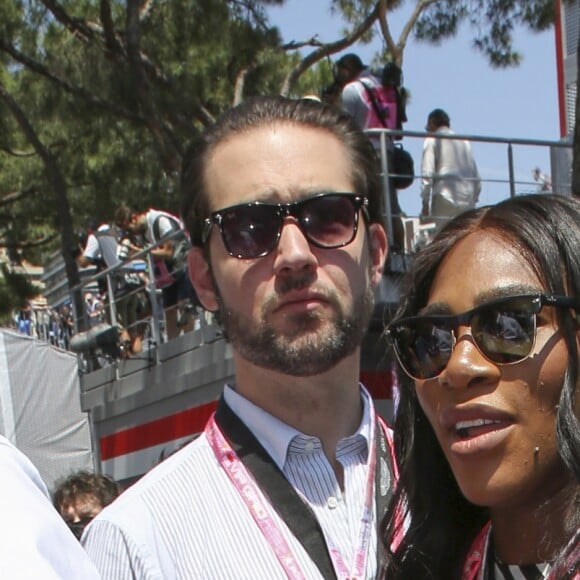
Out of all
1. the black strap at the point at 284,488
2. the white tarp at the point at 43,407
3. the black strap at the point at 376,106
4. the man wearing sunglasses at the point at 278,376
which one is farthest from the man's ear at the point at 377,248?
the white tarp at the point at 43,407

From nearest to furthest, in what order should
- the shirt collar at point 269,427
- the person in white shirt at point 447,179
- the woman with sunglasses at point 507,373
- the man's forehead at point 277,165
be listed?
the woman with sunglasses at point 507,373, the shirt collar at point 269,427, the man's forehead at point 277,165, the person in white shirt at point 447,179

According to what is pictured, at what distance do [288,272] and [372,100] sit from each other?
626 centimetres

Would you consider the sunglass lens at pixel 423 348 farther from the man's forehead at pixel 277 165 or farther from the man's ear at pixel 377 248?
the man's ear at pixel 377 248

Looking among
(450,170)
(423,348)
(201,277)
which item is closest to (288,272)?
(201,277)

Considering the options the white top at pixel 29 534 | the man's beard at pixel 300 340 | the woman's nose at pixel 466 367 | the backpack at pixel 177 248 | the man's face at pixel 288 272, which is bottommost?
the white top at pixel 29 534

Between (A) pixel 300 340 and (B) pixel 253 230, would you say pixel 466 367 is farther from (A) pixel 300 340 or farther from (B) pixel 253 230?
(B) pixel 253 230

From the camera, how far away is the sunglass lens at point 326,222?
269 centimetres

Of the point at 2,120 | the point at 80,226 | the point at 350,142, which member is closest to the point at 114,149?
the point at 2,120

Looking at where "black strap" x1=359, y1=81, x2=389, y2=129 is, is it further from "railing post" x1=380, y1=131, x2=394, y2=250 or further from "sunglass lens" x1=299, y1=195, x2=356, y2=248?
"sunglass lens" x1=299, y1=195, x2=356, y2=248

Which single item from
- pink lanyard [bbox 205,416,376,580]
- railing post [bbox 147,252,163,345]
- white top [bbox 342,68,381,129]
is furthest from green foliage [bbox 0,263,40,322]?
pink lanyard [bbox 205,416,376,580]

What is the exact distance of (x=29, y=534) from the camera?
1.37 metres

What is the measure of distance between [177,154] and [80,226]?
23.7 ft

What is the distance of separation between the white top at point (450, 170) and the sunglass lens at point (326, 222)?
20.6 ft

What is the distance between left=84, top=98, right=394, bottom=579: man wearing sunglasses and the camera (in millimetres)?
2395
